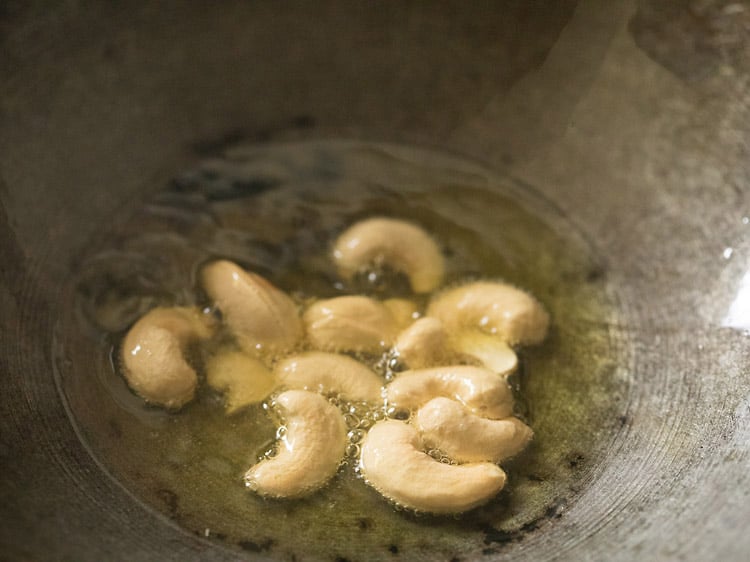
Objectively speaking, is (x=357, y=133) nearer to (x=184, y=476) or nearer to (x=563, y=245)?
(x=563, y=245)


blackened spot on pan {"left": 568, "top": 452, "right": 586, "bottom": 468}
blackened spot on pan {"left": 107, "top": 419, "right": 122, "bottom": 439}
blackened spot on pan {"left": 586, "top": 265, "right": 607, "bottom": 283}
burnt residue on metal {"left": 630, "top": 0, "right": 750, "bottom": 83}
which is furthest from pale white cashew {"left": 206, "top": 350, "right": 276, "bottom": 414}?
burnt residue on metal {"left": 630, "top": 0, "right": 750, "bottom": 83}

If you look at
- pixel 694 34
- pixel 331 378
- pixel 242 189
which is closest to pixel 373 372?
pixel 331 378

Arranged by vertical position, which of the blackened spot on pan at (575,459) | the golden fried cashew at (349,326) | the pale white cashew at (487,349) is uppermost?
the golden fried cashew at (349,326)

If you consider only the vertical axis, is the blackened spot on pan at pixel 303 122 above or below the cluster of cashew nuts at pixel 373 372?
above

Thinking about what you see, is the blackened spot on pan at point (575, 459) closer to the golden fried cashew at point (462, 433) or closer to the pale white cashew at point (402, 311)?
the golden fried cashew at point (462, 433)

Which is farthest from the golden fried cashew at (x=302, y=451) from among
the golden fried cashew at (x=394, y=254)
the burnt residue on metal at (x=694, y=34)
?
the burnt residue on metal at (x=694, y=34)

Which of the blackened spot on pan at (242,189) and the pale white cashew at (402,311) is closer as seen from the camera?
the pale white cashew at (402,311)

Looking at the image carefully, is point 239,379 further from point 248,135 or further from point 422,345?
point 248,135
